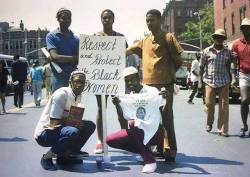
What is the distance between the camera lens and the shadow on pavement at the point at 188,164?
5.84 meters

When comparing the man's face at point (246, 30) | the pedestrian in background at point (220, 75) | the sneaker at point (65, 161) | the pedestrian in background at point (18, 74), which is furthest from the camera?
the pedestrian in background at point (18, 74)

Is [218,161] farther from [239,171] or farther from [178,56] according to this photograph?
[178,56]

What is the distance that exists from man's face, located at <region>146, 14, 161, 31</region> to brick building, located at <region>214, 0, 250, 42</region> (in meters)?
35.7

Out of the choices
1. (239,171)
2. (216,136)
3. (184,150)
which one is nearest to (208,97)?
(216,136)

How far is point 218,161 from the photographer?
647cm

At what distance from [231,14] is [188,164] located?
42.8 m

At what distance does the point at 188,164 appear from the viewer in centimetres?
627

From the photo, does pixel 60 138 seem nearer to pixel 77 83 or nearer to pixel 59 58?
pixel 77 83

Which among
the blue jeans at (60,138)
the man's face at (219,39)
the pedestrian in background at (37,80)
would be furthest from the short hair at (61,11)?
the pedestrian in background at (37,80)

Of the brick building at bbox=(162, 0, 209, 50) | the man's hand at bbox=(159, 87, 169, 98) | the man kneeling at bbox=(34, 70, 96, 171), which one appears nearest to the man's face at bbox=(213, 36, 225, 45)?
the man's hand at bbox=(159, 87, 169, 98)

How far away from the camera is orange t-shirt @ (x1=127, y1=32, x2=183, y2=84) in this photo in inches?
254

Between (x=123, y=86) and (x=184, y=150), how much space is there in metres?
1.63

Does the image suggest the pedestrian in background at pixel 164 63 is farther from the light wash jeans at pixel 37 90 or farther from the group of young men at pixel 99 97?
the light wash jeans at pixel 37 90

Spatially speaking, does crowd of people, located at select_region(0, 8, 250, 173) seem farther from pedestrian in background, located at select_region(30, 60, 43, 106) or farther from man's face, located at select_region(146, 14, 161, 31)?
pedestrian in background, located at select_region(30, 60, 43, 106)
